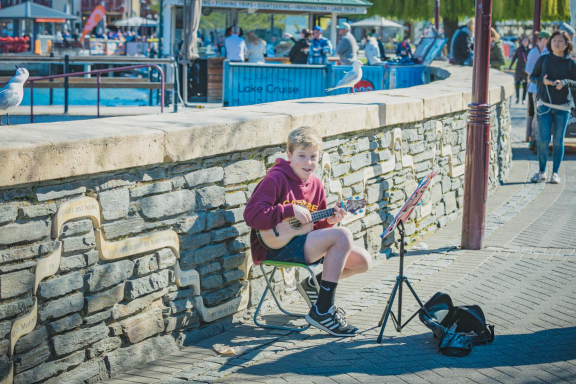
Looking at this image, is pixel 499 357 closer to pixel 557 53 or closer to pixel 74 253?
pixel 74 253

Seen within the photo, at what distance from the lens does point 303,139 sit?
4.91 metres

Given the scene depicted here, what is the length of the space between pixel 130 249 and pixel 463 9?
31.6 meters

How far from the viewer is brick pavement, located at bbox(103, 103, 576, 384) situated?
173 inches

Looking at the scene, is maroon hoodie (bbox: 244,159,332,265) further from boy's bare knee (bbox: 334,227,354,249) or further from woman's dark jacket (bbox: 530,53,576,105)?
woman's dark jacket (bbox: 530,53,576,105)

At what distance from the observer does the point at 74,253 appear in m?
4.13

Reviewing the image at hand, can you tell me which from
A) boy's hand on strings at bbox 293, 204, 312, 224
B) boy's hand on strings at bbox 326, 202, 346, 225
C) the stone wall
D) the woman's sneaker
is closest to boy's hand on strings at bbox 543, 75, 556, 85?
the woman's sneaker

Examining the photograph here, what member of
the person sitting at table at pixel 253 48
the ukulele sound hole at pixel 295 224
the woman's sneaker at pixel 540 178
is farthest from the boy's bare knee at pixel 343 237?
the person sitting at table at pixel 253 48

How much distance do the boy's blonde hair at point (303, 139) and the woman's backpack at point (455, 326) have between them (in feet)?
3.78

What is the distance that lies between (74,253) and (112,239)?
0.25 meters

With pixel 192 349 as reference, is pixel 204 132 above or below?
above

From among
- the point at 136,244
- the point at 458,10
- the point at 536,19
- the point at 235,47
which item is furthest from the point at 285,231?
the point at 458,10

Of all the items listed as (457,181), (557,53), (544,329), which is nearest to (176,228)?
(544,329)

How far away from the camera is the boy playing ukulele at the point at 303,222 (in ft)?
15.9

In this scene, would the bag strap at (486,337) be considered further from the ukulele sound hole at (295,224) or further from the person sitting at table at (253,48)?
the person sitting at table at (253,48)
